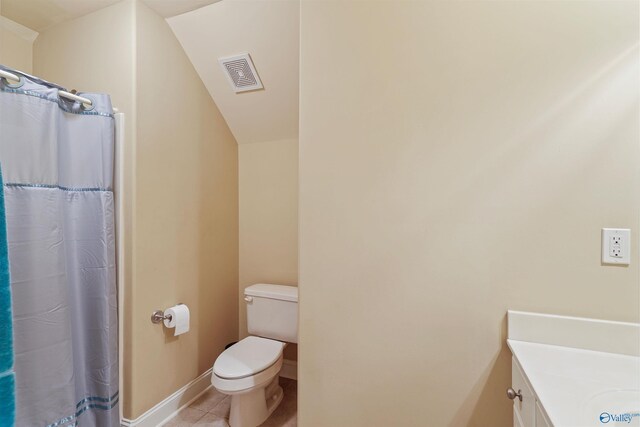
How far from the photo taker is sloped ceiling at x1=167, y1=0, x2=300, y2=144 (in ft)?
5.38

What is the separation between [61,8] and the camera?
5.24ft

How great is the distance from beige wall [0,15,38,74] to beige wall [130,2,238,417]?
36.3 inches

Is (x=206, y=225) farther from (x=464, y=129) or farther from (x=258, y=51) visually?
(x=464, y=129)

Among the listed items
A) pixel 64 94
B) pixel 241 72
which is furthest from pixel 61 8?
pixel 241 72

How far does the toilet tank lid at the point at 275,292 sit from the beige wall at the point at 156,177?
13.1 inches

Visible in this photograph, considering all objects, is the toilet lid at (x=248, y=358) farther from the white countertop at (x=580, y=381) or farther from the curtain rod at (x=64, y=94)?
the curtain rod at (x=64, y=94)

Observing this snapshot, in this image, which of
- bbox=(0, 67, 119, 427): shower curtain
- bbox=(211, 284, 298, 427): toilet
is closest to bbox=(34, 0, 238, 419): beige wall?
bbox=(0, 67, 119, 427): shower curtain

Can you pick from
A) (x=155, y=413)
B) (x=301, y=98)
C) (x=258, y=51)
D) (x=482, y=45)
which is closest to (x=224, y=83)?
(x=258, y=51)

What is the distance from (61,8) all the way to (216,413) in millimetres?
2651

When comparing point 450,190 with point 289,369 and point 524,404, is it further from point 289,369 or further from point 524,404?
point 289,369

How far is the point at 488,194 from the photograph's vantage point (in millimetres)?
1041

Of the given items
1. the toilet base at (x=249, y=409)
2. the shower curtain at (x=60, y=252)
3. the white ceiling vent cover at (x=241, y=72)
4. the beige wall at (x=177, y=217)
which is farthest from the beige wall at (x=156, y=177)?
the toilet base at (x=249, y=409)

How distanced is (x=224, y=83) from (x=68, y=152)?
104 centimetres

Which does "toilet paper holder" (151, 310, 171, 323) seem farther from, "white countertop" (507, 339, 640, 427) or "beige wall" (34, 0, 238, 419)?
"white countertop" (507, 339, 640, 427)
